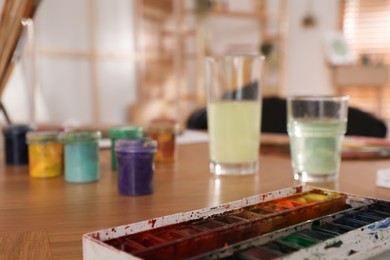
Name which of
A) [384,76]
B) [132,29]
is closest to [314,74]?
[384,76]

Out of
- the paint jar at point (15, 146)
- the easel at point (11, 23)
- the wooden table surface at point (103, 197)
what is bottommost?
the wooden table surface at point (103, 197)

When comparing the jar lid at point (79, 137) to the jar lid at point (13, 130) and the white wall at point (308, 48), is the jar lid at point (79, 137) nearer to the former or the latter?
the jar lid at point (13, 130)

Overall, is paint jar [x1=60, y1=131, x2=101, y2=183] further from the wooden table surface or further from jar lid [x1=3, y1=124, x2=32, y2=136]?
jar lid [x1=3, y1=124, x2=32, y2=136]

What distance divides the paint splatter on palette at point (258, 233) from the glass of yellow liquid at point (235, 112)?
0.29 meters

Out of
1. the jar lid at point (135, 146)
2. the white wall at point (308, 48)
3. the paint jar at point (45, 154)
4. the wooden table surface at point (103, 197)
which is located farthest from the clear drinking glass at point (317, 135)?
the white wall at point (308, 48)

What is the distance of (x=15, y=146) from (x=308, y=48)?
3983 millimetres

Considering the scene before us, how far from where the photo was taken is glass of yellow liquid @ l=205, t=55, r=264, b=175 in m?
0.81

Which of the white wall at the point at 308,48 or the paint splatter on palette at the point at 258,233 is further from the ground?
the white wall at the point at 308,48

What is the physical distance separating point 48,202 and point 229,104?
32 cm

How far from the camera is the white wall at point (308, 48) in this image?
454cm

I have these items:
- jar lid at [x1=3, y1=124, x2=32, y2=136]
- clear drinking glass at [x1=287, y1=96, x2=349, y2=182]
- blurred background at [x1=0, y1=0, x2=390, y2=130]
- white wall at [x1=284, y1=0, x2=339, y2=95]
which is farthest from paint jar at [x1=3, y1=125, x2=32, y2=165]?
white wall at [x1=284, y1=0, x2=339, y2=95]

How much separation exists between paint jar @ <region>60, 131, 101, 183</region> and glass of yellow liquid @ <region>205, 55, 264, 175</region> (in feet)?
0.61

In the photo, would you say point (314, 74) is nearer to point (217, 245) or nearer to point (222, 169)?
point (222, 169)

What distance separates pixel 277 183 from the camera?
729mm
